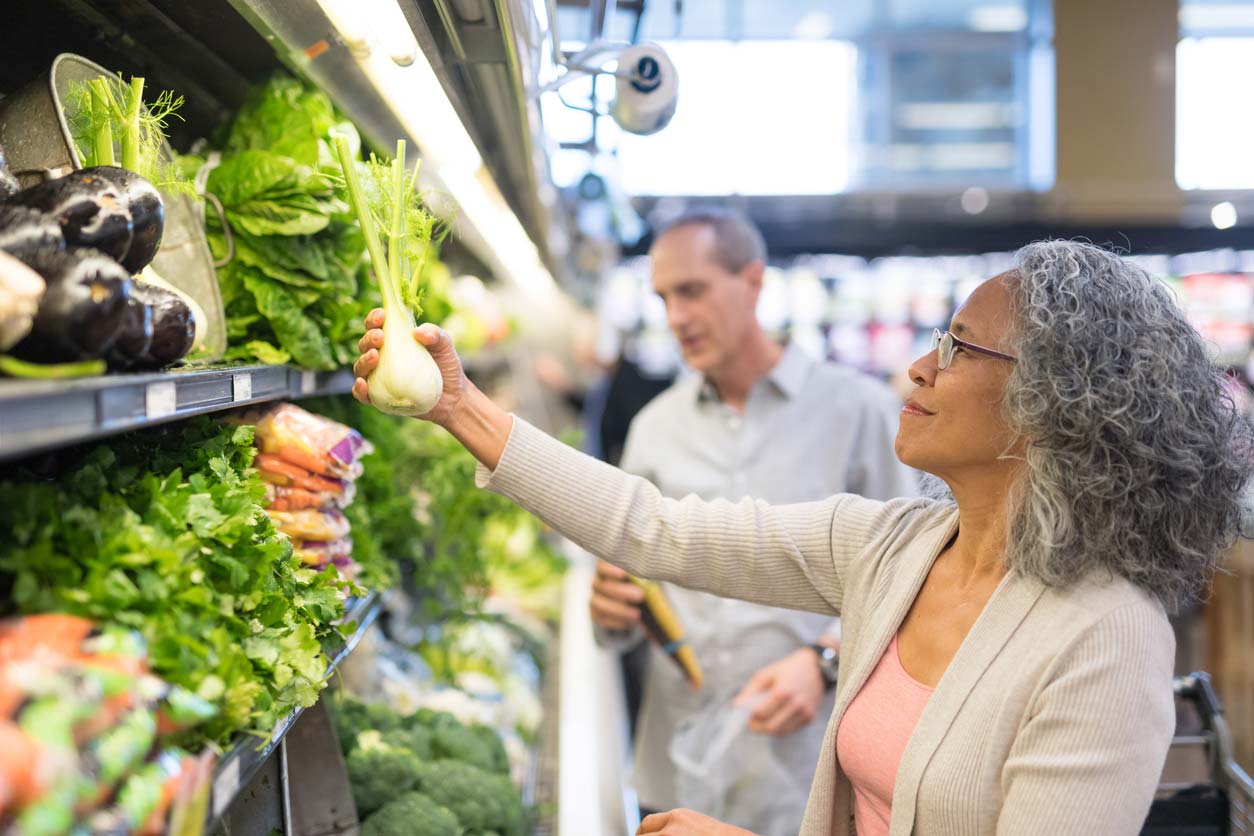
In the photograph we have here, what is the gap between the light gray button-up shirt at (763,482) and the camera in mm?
2729

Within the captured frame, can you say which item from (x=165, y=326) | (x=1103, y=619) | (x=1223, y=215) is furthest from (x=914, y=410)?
(x=1223, y=215)

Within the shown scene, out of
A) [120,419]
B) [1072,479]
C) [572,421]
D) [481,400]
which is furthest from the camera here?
[572,421]

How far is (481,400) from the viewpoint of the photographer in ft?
5.63

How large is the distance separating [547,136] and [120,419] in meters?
2.14

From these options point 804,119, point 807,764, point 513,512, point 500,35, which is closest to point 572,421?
point 804,119

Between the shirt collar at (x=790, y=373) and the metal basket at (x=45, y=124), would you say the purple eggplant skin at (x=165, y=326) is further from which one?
the shirt collar at (x=790, y=373)

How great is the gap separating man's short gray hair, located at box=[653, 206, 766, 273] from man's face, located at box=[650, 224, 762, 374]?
14 mm

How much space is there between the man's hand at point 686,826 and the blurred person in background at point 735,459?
3.18 feet

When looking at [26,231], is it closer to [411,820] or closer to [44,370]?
[44,370]

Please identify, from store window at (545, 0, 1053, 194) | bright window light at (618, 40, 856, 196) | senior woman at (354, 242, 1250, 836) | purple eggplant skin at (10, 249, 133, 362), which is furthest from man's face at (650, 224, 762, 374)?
bright window light at (618, 40, 856, 196)

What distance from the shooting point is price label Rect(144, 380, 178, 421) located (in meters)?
1.04

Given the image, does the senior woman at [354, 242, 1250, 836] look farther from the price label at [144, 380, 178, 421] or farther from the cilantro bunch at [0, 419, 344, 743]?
the price label at [144, 380, 178, 421]

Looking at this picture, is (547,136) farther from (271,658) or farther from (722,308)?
(271,658)

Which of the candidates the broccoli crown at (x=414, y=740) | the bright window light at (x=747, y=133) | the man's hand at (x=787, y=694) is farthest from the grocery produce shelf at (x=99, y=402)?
the bright window light at (x=747, y=133)
